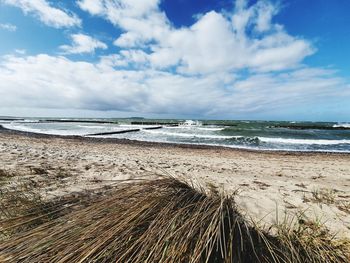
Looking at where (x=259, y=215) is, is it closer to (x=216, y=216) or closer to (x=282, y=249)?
(x=282, y=249)

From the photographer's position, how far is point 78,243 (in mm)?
1211

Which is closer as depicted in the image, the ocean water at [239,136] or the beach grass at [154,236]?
the beach grass at [154,236]

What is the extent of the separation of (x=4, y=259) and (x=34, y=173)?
3.68m

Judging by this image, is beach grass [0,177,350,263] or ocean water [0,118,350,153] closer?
beach grass [0,177,350,263]

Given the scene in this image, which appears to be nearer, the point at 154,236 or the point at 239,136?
the point at 154,236

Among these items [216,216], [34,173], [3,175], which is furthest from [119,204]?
[34,173]

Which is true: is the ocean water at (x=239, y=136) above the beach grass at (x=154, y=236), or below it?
below

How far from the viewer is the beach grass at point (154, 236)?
1.19m

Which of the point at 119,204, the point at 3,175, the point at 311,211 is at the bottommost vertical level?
the point at 311,211

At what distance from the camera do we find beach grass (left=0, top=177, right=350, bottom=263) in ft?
3.89

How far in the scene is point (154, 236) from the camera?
1275mm

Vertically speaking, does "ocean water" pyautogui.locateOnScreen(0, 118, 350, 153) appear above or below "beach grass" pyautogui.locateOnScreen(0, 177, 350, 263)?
below

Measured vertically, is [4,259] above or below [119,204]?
below

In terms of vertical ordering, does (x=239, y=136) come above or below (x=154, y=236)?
below
